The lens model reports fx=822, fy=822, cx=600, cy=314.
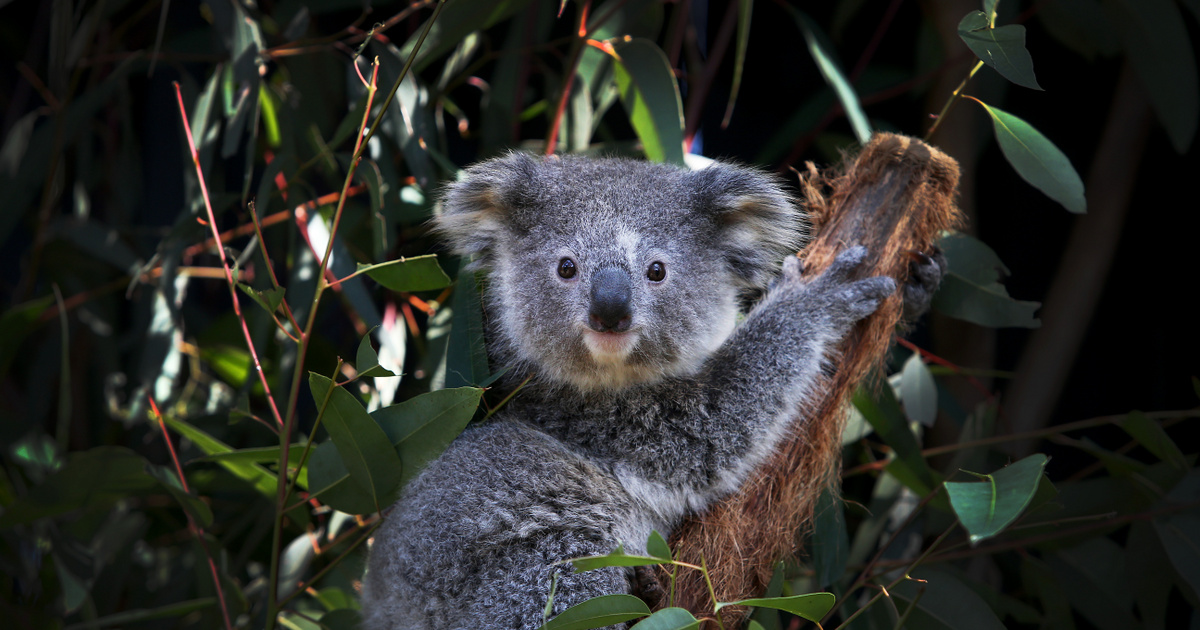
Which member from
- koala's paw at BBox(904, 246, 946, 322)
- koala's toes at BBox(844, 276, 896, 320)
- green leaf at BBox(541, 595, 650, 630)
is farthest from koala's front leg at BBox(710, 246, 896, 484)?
green leaf at BBox(541, 595, 650, 630)

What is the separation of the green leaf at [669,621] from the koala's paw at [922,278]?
813 mm

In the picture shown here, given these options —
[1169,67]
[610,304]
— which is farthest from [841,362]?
[1169,67]

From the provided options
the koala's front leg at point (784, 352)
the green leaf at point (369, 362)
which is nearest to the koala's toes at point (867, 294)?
the koala's front leg at point (784, 352)

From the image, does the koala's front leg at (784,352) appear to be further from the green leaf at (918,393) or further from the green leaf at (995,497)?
the green leaf at (995,497)

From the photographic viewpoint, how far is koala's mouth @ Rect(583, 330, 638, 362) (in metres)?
1.48

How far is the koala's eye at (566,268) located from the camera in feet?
5.16

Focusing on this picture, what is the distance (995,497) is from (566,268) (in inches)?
32.8

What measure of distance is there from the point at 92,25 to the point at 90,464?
3.65 ft

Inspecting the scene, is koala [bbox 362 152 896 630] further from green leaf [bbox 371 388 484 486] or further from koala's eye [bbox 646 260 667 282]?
green leaf [bbox 371 388 484 486]

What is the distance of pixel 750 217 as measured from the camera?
5.72ft

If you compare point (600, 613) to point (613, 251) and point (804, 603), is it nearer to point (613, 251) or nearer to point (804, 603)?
point (804, 603)

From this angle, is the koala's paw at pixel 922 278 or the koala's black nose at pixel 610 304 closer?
the koala's black nose at pixel 610 304

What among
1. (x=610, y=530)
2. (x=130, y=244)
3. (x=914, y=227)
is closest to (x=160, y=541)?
(x=130, y=244)

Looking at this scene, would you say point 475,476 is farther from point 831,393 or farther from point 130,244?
point 130,244
